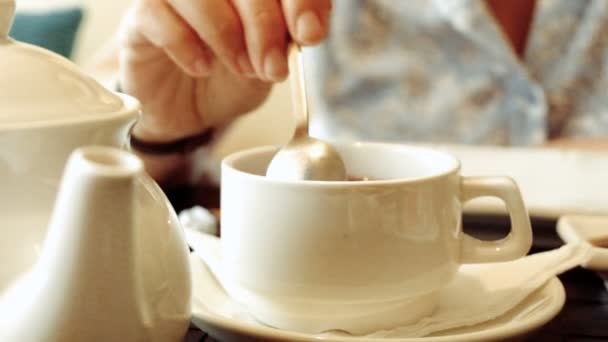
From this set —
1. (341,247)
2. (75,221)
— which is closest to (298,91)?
(341,247)

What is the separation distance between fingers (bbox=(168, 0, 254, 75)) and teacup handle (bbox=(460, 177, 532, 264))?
7.5 inches

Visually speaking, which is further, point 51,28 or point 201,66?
point 51,28

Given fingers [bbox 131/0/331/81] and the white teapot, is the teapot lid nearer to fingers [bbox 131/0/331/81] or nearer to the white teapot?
the white teapot

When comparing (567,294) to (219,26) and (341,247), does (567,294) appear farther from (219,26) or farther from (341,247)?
(219,26)

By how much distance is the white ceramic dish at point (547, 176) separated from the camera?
55 centimetres

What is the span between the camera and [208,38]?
1.61 feet

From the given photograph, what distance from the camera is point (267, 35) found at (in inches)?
17.5

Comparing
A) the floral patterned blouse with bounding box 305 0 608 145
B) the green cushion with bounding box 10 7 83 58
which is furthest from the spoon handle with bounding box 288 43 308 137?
the green cushion with bounding box 10 7 83 58

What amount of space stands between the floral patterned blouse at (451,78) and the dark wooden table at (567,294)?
51 cm

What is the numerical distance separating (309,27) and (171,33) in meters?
0.12

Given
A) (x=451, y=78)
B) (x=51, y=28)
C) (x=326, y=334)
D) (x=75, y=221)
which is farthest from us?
(x=51, y=28)

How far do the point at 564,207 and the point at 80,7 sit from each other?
4.27ft

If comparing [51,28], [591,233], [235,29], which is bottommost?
[51,28]

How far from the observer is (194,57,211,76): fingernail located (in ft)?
1.77
